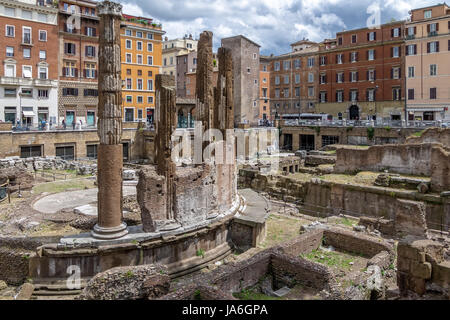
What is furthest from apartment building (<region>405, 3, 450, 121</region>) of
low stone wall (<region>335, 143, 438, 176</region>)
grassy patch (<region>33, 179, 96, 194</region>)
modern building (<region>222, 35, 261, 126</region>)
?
grassy patch (<region>33, 179, 96, 194</region>)

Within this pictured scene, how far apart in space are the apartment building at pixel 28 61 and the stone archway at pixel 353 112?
115 ft

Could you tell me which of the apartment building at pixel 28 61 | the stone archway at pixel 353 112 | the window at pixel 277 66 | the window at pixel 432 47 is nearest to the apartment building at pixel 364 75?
the stone archway at pixel 353 112

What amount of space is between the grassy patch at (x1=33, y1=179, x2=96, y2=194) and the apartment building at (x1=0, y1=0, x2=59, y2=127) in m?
15.2

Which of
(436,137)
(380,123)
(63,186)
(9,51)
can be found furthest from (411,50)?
(9,51)

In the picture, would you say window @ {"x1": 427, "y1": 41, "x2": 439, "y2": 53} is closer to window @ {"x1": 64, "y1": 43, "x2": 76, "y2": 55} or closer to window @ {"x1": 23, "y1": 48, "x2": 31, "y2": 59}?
window @ {"x1": 64, "y1": 43, "x2": 76, "y2": 55}

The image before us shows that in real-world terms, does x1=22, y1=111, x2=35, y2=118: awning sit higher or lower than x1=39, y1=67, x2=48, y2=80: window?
lower

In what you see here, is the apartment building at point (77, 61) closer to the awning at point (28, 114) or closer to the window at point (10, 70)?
the awning at point (28, 114)

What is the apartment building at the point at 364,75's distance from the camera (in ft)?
147

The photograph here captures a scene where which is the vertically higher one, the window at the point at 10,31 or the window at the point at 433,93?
the window at the point at 10,31

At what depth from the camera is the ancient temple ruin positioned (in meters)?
12.3

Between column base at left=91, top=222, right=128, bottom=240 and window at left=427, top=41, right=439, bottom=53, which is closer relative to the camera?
column base at left=91, top=222, right=128, bottom=240

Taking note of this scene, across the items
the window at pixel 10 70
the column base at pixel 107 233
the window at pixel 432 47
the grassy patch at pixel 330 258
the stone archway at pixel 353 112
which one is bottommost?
the grassy patch at pixel 330 258

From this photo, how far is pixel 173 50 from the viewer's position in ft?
212

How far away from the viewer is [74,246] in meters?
11.2
